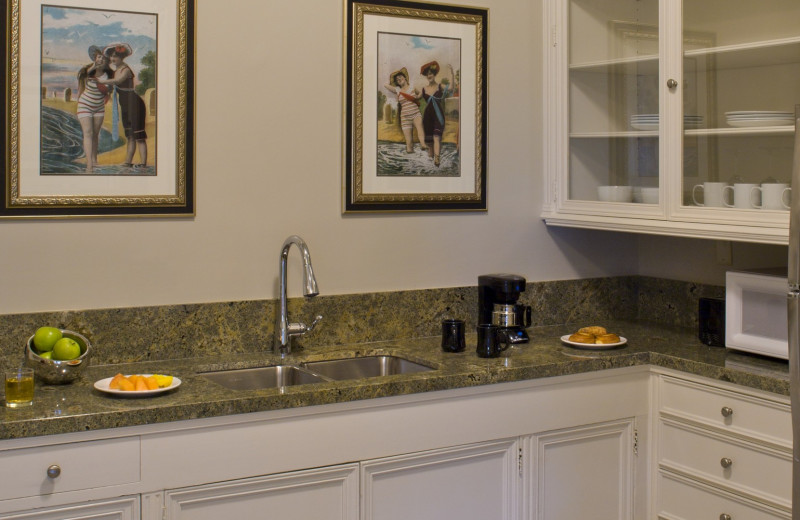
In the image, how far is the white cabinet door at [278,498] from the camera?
2195mm

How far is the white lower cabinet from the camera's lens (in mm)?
2479

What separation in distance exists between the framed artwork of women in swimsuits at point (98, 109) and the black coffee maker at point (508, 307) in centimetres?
107

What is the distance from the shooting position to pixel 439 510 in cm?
253

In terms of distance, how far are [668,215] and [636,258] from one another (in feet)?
2.46

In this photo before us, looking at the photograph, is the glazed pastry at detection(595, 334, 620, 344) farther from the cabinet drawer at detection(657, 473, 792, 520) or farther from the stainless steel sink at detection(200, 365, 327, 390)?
the stainless steel sink at detection(200, 365, 327, 390)

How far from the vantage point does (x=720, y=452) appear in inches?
104

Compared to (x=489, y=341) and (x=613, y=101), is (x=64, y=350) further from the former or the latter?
(x=613, y=101)

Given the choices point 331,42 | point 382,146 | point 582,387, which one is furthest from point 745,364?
point 331,42

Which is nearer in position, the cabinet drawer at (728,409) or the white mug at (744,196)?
the cabinet drawer at (728,409)

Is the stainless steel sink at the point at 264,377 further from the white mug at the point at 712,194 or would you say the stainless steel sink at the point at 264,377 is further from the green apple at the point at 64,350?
the white mug at the point at 712,194

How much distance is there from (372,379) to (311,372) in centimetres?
27

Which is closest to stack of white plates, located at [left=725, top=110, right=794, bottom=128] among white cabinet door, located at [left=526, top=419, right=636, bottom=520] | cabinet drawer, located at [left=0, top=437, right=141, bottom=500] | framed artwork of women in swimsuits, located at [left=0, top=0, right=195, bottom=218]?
white cabinet door, located at [left=526, top=419, right=636, bottom=520]

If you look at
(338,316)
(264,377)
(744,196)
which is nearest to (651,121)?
(744,196)

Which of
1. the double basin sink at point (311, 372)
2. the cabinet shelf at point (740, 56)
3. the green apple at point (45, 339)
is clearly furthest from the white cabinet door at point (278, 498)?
the cabinet shelf at point (740, 56)
